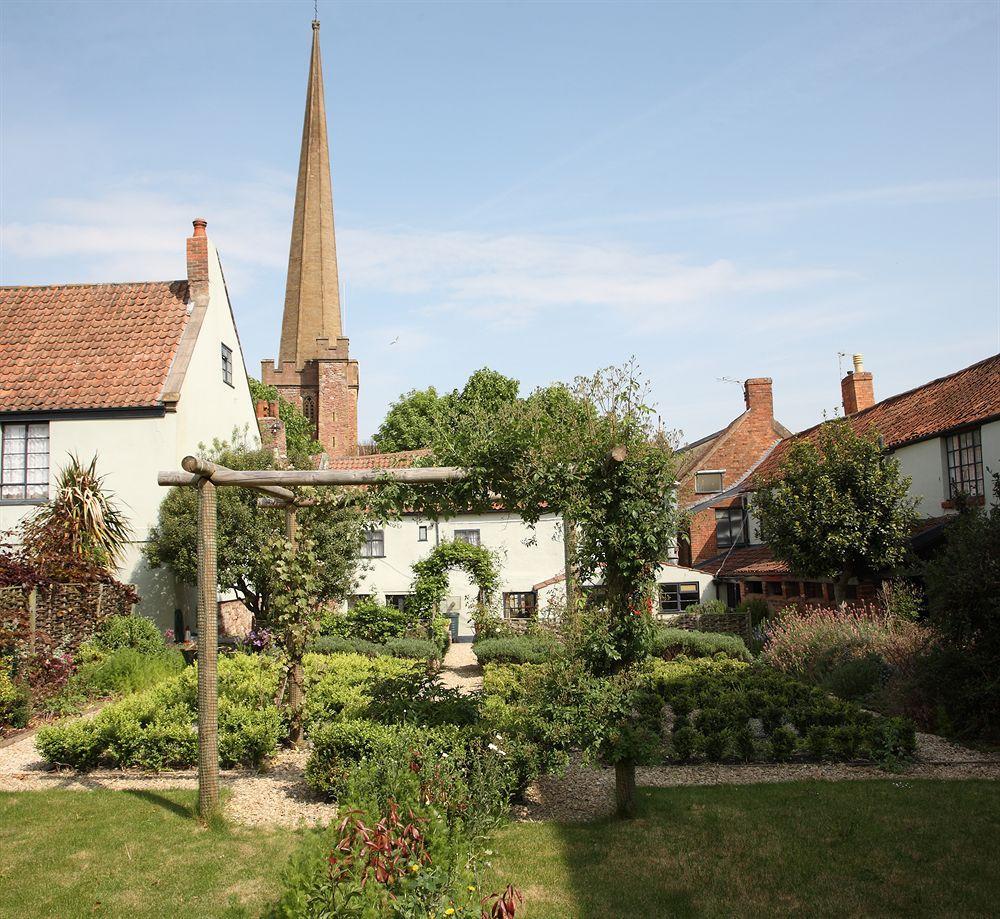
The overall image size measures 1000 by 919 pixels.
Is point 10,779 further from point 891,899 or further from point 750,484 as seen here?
point 750,484

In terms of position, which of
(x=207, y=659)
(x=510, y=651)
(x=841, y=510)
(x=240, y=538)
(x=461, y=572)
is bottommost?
(x=510, y=651)

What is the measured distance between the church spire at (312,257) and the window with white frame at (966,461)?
47868 millimetres

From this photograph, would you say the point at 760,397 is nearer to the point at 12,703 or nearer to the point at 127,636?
the point at 127,636

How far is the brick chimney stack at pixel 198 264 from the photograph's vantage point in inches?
806

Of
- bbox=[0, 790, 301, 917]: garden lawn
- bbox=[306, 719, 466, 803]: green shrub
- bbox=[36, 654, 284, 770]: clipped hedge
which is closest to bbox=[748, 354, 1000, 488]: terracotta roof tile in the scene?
bbox=[306, 719, 466, 803]: green shrub

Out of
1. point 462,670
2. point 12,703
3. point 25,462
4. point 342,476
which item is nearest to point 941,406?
point 462,670

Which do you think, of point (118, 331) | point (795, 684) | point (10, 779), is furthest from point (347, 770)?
point (118, 331)

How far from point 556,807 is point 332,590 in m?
13.3

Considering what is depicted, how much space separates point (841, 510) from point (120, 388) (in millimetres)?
16583

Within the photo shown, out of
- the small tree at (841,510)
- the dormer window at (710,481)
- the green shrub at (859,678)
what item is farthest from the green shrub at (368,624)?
the dormer window at (710,481)

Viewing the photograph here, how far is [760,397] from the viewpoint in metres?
31.5

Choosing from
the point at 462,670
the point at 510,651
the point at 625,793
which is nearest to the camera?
the point at 625,793

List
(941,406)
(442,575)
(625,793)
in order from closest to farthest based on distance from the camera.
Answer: (625,793) → (941,406) → (442,575)

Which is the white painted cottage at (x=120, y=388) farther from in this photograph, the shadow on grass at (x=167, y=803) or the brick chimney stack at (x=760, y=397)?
the brick chimney stack at (x=760, y=397)
